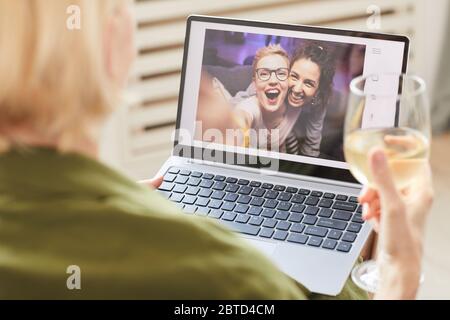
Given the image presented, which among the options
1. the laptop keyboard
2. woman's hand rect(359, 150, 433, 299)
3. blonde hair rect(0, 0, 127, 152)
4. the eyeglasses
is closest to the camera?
blonde hair rect(0, 0, 127, 152)

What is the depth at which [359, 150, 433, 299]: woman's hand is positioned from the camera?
0.85 m

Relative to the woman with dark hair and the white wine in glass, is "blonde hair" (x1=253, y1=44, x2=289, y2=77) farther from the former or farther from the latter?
the white wine in glass

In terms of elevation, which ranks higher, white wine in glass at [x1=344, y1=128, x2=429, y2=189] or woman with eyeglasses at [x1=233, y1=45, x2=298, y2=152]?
woman with eyeglasses at [x1=233, y1=45, x2=298, y2=152]

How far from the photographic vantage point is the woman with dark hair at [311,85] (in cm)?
125

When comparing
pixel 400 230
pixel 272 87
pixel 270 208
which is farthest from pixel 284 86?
pixel 400 230

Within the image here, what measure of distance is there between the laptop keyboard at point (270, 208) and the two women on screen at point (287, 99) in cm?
7

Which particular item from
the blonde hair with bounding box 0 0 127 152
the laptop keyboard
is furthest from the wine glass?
the blonde hair with bounding box 0 0 127 152

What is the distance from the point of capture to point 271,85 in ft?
4.16

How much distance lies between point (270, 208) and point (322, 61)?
9.2 inches

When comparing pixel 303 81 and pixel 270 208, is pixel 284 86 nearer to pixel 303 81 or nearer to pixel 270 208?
pixel 303 81

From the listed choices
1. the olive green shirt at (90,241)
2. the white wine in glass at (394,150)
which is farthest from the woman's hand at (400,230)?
the olive green shirt at (90,241)

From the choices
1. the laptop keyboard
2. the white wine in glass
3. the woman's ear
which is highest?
the woman's ear

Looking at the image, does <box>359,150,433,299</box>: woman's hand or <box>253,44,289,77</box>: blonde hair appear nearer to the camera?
<box>359,150,433,299</box>: woman's hand

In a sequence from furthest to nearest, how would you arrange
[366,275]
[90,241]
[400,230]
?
1. [366,275]
2. [400,230]
3. [90,241]
